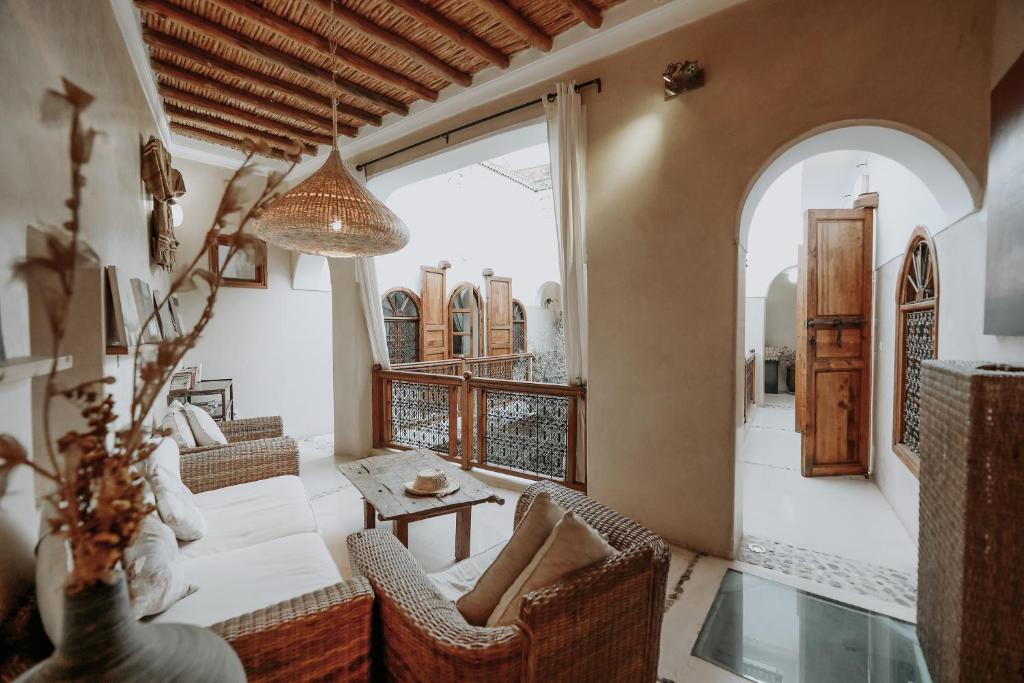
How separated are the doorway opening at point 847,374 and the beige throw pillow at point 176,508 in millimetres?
2875

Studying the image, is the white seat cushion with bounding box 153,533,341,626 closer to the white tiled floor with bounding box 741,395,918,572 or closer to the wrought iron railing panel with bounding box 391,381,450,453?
the wrought iron railing panel with bounding box 391,381,450,453

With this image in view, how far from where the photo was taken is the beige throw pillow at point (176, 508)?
1.90 meters

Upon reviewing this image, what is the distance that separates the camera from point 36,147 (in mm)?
1454

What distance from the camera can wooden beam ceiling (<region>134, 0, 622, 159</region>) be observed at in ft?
8.78

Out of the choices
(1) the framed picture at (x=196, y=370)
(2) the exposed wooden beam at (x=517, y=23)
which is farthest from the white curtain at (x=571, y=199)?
(1) the framed picture at (x=196, y=370)

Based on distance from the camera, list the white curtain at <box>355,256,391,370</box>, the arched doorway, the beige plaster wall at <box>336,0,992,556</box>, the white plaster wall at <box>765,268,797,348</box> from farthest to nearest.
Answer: the white plaster wall at <box>765,268,797,348</box>
the arched doorway
the white curtain at <box>355,256,391,370</box>
the beige plaster wall at <box>336,0,992,556</box>

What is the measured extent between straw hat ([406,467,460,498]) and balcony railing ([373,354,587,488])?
1210mm

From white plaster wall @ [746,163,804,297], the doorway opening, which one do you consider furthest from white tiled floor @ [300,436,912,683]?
white plaster wall @ [746,163,804,297]

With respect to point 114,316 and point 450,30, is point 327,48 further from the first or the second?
point 114,316

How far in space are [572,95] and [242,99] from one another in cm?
276

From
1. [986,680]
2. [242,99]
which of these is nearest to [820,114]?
[986,680]

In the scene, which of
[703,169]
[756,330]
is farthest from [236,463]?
[756,330]

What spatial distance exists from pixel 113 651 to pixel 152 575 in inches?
34.1

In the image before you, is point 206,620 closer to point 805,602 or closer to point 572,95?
point 805,602
